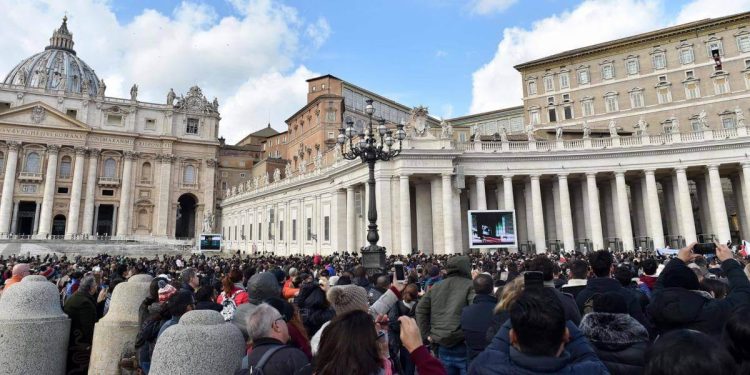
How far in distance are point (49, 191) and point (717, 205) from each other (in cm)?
7292

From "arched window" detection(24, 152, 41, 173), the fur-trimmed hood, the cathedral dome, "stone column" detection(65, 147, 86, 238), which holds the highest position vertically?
the cathedral dome

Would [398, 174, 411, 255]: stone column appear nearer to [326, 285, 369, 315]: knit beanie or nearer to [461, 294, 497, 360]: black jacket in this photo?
[461, 294, 497, 360]: black jacket

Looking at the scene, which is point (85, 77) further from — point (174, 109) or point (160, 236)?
point (160, 236)

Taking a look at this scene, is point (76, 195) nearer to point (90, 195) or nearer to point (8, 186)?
point (90, 195)

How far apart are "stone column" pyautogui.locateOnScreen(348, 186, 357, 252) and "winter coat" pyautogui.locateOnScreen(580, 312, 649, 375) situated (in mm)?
29504

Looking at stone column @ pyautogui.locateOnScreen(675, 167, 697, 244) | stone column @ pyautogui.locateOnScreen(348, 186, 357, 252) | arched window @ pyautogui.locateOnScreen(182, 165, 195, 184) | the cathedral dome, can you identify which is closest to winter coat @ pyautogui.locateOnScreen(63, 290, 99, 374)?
stone column @ pyautogui.locateOnScreen(348, 186, 357, 252)

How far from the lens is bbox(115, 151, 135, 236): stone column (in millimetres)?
58281

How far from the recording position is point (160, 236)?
2343 inches

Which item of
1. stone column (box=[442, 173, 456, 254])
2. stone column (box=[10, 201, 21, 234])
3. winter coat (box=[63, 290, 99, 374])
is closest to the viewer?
winter coat (box=[63, 290, 99, 374])

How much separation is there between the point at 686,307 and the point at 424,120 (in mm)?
28037

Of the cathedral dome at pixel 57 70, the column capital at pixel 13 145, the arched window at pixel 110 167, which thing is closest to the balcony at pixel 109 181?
the arched window at pixel 110 167

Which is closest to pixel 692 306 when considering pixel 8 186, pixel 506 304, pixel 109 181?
pixel 506 304

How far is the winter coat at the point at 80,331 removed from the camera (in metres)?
4.81

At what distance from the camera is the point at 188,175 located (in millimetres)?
64188
